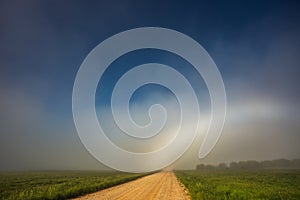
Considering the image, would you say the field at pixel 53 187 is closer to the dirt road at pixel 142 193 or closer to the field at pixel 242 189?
the dirt road at pixel 142 193

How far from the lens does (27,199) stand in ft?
52.1

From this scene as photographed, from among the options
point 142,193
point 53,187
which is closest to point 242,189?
point 142,193

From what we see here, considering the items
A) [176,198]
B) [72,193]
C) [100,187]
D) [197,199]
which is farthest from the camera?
[100,187]

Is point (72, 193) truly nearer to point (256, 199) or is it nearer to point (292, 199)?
point (256, 199)

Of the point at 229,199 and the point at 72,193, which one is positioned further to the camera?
the point at 72,193

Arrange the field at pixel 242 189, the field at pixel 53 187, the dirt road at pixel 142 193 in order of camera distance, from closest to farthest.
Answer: the dirt road at pixel 142 193 → the field at pixel 242 189 → the field at pixel 53 187

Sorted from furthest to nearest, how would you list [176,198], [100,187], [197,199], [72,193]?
[100,187] < [72,193] < [176,198] < [197,199]

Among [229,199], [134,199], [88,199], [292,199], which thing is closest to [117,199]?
[134,199]

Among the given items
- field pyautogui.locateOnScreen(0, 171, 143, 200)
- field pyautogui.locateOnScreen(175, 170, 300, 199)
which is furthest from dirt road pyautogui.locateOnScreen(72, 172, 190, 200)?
field pyautogui.locateOnScreen(0, 171, 143, 200)

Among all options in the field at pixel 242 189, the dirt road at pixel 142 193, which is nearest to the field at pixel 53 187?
the dirt road at pixel 142 193

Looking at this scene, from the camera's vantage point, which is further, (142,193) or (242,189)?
(242,189)

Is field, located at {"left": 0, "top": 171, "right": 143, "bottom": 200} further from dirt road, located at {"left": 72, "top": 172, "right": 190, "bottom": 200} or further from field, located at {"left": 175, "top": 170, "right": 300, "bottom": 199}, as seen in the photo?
field, located at {"left": 175, "top": 170, "right": 300, "bottom": 199}

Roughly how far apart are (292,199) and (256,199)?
109 inches

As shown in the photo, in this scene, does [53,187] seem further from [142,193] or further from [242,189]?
[242,189]
